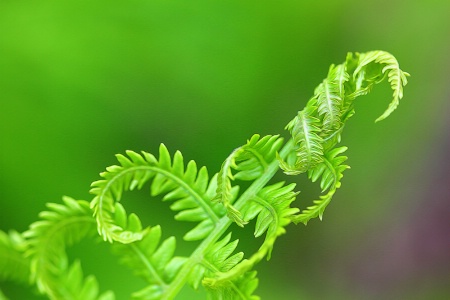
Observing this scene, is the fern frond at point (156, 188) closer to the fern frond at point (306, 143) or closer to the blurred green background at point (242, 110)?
the fern frond at point (306, 143)

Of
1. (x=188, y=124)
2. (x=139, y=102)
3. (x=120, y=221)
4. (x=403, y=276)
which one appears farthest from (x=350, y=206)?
(x=120, y=221)

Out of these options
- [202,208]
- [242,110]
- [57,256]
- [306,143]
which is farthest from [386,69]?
[242,110]

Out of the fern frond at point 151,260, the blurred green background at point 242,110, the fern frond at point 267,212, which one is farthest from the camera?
the blurred green background at point 242,110

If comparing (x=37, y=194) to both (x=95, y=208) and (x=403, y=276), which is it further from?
(x=403, y=276)

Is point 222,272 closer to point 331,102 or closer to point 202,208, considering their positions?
point 202,208

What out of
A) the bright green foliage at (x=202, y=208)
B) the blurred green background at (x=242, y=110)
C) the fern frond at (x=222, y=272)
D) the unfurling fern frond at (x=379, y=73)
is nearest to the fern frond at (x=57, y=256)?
the bright green foliage at (x=202, y=208)

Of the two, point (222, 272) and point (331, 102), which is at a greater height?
point (331, 102)
